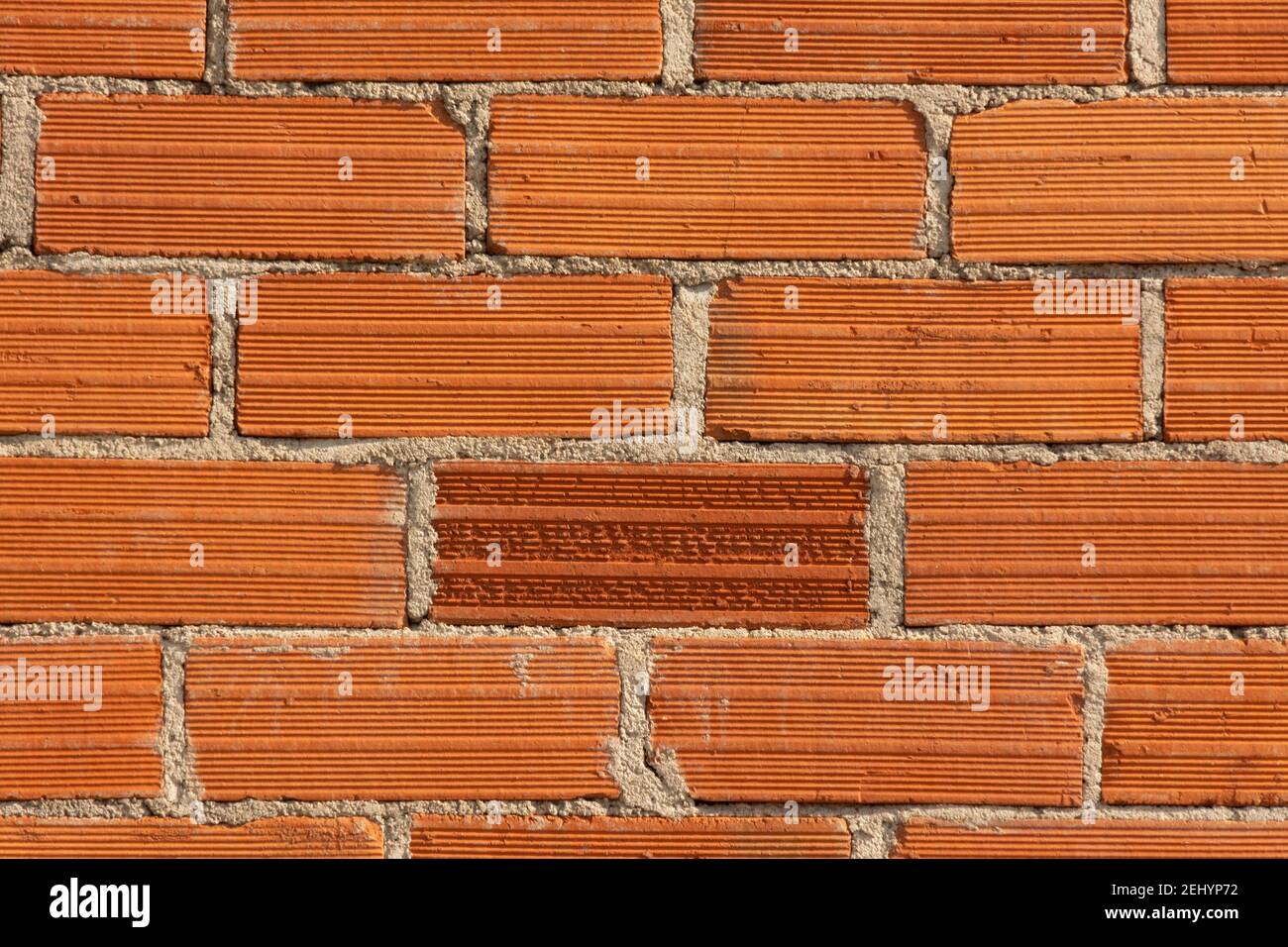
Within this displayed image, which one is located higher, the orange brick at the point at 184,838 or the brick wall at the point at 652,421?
the brick wall at the point at 652,421

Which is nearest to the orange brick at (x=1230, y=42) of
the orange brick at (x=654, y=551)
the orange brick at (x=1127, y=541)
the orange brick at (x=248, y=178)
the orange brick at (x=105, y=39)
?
the orange brick at (x=1127, y=541)

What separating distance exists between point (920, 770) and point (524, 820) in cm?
53

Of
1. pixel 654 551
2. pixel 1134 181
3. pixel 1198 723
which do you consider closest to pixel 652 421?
pixel 654 551

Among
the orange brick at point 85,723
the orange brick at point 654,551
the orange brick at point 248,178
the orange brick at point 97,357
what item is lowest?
the orange brick at point 85,723

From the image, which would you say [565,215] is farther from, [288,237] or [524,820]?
[524,820]

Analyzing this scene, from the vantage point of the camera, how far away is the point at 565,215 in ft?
5.00

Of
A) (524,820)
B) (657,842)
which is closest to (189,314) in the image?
(524,820)

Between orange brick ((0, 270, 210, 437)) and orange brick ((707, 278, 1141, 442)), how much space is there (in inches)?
27.7

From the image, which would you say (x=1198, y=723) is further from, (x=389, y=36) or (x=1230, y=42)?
(x=389, y=36)

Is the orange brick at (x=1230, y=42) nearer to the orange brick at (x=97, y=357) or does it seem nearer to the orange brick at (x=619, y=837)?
the orange brick at (x=619, y=837)

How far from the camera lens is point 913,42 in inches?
60.0

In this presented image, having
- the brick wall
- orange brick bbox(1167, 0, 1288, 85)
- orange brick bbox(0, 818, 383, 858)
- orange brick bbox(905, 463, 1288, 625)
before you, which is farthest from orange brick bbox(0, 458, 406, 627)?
orange brick bbox(1167, 0, 1288, 85)

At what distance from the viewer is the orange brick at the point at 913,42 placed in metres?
1.52

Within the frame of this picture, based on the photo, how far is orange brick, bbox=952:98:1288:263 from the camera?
151 centimetres
